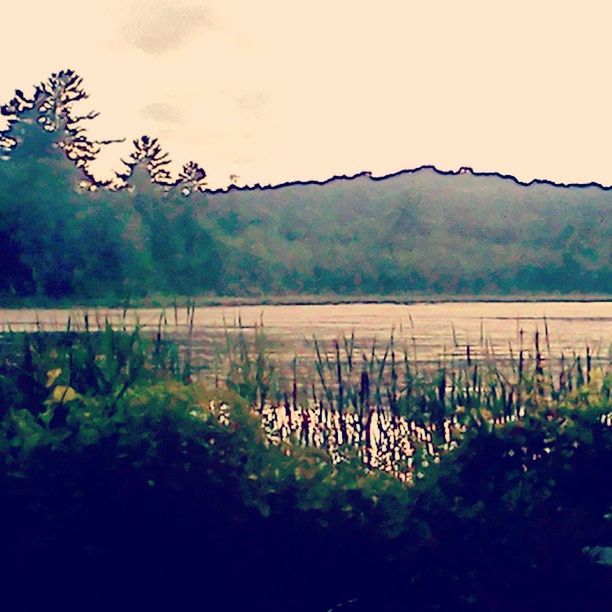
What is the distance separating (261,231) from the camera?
28797mm

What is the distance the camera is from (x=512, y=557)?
15.1 feet

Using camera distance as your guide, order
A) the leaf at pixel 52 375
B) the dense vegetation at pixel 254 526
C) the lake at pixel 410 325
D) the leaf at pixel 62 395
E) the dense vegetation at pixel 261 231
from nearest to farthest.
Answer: the dense vegetation at pixel 254 526, the leaf at pixel 62 395, the leaf at pixel 52 375, the lake at pixel 410 325, the dense vegetation at pixel 261 231

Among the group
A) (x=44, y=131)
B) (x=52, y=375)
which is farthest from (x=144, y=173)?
(x=52, y=375)

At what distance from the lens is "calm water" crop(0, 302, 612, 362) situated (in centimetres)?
1597

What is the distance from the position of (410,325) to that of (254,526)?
62.2 ft

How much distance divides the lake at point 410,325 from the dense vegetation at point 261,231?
2.07ft

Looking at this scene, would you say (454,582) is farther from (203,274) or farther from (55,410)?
(203,274)

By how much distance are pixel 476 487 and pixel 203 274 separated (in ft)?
58.0

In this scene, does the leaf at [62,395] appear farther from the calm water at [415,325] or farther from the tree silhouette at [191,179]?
the tree silhouette at [191,179]

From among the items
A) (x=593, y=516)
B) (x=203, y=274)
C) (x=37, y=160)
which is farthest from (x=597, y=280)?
(x=593, y=516)

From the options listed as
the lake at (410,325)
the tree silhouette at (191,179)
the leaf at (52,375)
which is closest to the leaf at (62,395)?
the leaf at (52,375)

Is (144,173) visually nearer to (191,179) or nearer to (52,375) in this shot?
(191,179)

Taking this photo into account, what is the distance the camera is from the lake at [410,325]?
15.7m

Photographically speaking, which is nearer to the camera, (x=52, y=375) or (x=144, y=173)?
(x=52, y=375)
